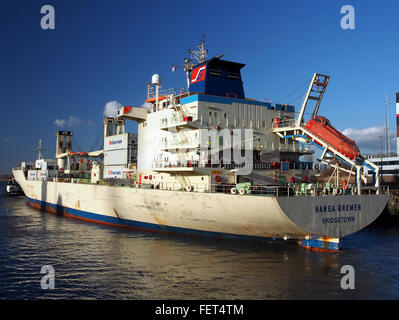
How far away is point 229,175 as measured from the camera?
71.5ft

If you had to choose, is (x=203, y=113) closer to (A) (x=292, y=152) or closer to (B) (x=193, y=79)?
(B) (x=193, y=79)

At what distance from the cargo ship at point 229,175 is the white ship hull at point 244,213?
54 mm

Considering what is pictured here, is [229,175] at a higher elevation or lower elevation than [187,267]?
higher

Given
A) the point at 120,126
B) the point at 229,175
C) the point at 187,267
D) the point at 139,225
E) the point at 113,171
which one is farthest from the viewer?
the point at 120,126

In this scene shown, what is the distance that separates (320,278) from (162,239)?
10388mm

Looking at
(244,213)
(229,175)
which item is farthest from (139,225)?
(244,213)

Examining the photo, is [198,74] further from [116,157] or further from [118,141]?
[116,157]

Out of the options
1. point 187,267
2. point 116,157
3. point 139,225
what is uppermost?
point 116,157

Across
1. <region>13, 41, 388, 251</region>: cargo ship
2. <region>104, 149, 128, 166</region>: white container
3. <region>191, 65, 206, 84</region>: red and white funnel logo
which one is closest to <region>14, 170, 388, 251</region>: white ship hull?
<region>13, 41, 388, 251</region>: cargo ship

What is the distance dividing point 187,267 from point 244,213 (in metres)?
4.37

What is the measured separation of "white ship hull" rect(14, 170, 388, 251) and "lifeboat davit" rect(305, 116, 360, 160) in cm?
Result: 369

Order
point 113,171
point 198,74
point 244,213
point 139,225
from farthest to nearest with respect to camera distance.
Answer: point 113,171 → point 198,74 → point 139,225 → point 244,213

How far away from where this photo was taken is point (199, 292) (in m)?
12.4

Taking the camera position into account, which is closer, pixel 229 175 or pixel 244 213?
pixel 244 213
